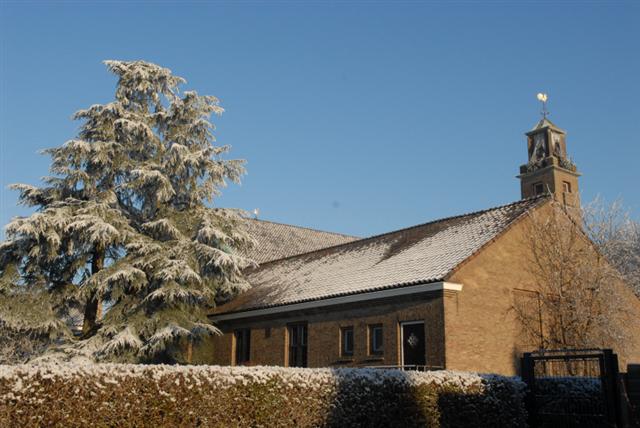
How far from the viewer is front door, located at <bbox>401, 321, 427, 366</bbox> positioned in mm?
20812

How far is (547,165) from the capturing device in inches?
2320

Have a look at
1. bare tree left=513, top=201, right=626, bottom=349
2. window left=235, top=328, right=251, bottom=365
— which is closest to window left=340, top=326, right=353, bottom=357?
bare tree left=513, top=201, right=626, bottom=349

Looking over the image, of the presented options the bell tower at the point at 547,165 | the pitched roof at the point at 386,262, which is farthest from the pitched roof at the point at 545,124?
the pitched roof at the point at 386,262

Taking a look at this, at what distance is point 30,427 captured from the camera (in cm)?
947

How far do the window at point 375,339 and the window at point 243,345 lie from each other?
7.56 m

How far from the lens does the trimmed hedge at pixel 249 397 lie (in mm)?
9719

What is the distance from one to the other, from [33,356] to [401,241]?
14.7 m

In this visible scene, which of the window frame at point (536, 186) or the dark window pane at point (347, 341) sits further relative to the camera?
the window frame at point (536, 186)

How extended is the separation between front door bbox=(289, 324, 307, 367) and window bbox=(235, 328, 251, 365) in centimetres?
291

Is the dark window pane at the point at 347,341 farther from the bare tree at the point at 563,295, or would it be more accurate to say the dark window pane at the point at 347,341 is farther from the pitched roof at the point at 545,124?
the pitched roof at the point at 545,124

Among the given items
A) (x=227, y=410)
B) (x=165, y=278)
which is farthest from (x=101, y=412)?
(x=165, y=278)

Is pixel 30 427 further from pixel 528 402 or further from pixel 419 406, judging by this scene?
pixel 528 402

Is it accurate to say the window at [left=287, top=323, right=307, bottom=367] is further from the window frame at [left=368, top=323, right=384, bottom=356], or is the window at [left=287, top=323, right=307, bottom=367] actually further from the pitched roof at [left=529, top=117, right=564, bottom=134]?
the pitched roof at [left=529, top=117, right=564, bottom=134]

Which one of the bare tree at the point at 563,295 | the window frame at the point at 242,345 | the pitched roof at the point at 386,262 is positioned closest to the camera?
the pitched roof at the point at 386,262
